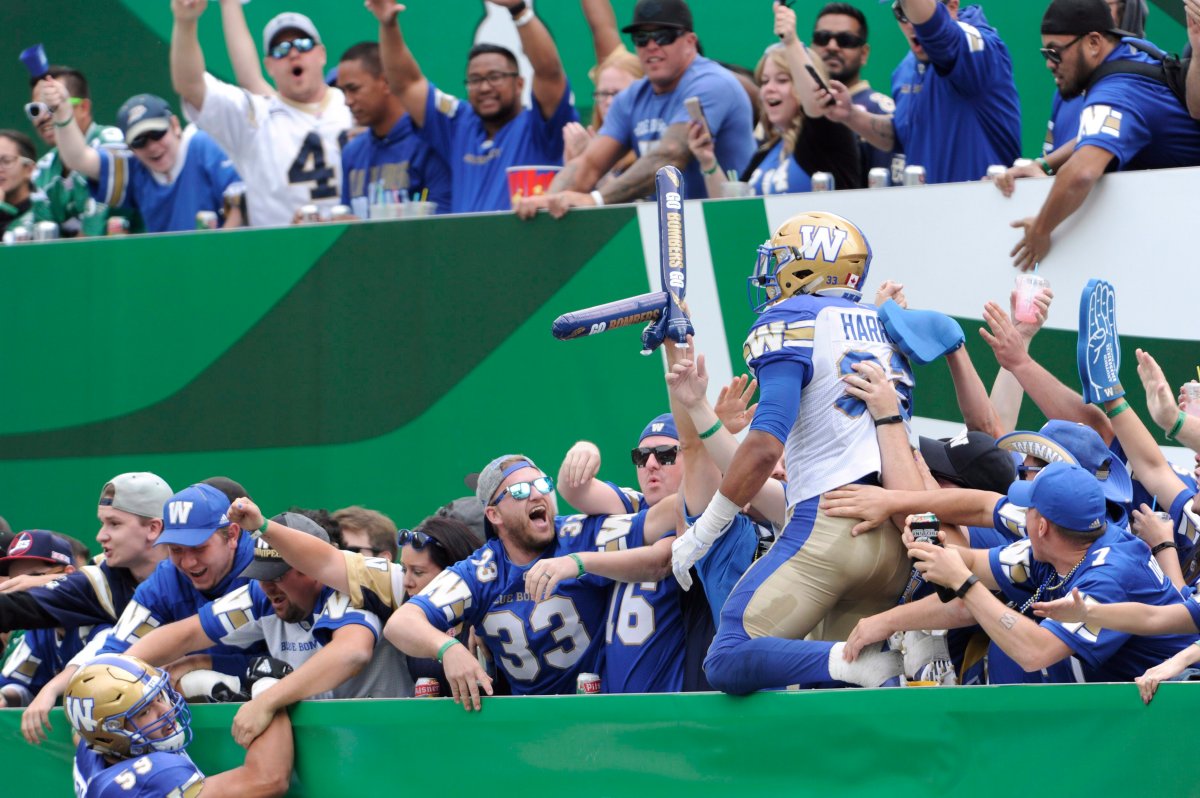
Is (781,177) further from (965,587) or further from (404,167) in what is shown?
(965,587)

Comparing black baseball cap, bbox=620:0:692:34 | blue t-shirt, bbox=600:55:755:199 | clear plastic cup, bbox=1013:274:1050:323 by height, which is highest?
black baseball cap, bbox=620:0:692:34

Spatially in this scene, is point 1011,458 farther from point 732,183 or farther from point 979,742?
point 732,183

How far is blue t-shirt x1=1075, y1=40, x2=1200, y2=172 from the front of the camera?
22.9ft

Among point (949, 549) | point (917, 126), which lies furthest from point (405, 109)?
point (949, 549)

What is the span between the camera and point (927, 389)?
7.54 meters

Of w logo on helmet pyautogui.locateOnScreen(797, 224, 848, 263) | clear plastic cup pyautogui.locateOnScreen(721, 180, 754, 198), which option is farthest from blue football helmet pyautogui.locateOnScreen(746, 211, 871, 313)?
clear plastic cup pyautogui.locateOnScreen(721, 180, 754, 198)

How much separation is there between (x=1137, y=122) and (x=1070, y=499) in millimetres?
2697

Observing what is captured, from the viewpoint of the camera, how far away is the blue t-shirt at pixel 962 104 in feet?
25.1

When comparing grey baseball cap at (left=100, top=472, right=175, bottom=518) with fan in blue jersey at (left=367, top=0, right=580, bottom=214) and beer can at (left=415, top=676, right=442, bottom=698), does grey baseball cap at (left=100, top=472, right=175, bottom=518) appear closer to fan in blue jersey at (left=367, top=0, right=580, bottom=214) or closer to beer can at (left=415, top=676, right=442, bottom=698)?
beer can at (left=415, top=676, right=442, bottom=698)

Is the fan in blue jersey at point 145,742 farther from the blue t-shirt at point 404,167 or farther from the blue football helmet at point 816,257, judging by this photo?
the blue t-shirt at point 404,167

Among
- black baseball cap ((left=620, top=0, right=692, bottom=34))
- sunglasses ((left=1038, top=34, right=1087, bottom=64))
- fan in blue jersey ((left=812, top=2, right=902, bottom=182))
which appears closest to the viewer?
sunglasses ((left=1038, top=34, right=1087, bottom=64))

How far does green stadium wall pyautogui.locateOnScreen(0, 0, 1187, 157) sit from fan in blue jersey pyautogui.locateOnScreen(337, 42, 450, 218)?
257cm

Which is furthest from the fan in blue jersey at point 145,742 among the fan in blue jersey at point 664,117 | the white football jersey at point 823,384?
the fan in blue jersey at point 664,117

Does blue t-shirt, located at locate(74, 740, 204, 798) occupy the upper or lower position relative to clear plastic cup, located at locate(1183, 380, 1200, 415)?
lower
